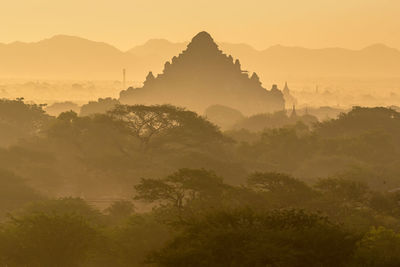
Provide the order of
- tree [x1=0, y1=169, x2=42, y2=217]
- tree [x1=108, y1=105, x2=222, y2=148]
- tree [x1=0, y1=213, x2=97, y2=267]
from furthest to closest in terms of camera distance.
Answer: tree [x1=108, y1=105, x2=222, y2=148]
tree [x1=0, y1=169, x2=42, y2=217]
tree [x1=0, y1=213, x2=97, y2=267]

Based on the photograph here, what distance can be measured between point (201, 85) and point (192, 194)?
4746 inches

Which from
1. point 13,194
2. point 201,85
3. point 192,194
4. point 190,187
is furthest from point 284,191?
point 201,85

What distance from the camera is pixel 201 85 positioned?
166750mm

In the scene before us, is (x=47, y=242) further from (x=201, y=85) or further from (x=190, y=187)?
(x=201, y=85)

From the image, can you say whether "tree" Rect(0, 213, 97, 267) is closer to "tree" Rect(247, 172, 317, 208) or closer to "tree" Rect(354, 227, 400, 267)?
"tree" Rect(247, 172, 317, 208)

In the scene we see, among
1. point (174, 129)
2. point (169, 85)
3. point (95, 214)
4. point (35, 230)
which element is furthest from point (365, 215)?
point (169, 85)

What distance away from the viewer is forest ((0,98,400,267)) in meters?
28.8

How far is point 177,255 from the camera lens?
1083 inches

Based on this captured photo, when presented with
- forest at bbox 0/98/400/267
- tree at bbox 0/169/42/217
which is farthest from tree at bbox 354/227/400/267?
tree at bbox 0/169/42/217

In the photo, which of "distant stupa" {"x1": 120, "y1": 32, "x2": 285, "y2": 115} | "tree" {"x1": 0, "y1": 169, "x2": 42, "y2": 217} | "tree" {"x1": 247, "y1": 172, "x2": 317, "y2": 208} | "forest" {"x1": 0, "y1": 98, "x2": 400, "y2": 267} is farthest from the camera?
"distant stupa" {"x1": 120, "y1": 32, "x2": 285, "y2": 115}

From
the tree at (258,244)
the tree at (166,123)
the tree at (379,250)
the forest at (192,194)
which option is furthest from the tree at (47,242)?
the tree at (166,123)

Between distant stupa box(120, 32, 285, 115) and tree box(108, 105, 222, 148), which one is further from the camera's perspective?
distant stupa box(120, 32, 285, 115)

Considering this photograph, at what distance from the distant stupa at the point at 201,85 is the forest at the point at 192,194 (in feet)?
183

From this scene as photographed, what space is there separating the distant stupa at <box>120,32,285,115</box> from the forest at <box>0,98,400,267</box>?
55.7m
